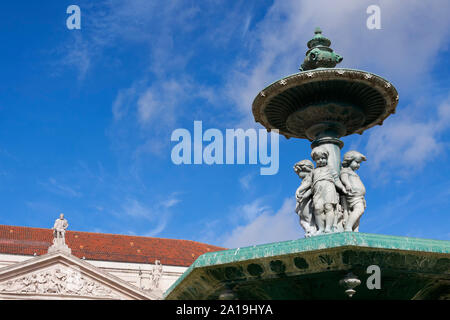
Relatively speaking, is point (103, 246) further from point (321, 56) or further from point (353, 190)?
point (353, 190)

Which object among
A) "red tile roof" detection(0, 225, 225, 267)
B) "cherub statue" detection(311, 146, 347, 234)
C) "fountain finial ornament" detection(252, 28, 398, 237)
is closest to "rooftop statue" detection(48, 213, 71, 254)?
"red tile roof" detection(0, 225, 225, 267)

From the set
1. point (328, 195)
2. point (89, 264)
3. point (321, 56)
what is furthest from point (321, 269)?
point (89, 264)

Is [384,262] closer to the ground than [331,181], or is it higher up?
closer to the ground

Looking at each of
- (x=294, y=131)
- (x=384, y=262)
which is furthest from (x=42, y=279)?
(x=384, y=262)

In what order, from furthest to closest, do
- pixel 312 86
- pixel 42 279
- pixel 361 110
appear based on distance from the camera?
1. pixel 42 279
2. pixel 361 110
3. pixel 312 86

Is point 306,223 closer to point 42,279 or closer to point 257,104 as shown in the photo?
point 257,104

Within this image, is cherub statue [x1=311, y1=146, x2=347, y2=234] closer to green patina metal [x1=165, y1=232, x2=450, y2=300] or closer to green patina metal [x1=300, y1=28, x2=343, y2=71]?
green patina metal [x1=165, y1=232, x2=450, y2=300]

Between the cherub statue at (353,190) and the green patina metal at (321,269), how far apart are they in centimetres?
87

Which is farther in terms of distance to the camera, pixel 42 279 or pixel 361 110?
pixel 42 279

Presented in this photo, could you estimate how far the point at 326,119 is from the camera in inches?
281

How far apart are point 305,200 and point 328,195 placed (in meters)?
0.33

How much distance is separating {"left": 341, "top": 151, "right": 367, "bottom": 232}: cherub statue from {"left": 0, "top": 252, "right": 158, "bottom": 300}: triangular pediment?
31.7 m
